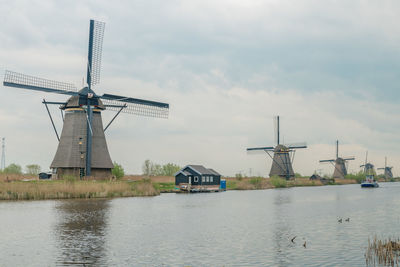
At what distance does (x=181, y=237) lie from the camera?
20.1m

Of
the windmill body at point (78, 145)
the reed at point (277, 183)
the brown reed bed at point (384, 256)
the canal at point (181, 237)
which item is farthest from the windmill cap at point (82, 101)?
the reed at point (277, 183)

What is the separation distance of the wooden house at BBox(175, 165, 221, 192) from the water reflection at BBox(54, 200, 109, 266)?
1150 inches

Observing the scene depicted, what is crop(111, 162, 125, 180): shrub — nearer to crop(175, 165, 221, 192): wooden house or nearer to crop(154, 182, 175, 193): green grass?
crop(154, 182, 175, 193): green grass

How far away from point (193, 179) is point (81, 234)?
42381mm

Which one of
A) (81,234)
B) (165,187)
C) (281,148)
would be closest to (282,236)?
(81,234)

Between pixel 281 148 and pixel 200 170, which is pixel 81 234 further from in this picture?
pixel 281 148

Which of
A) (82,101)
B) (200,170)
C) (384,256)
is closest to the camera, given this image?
(384,256)

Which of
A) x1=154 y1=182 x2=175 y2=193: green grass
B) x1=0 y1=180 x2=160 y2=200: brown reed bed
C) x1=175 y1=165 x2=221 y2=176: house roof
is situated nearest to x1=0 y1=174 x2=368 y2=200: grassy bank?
x1=0 y1=180 x2=160 y2=200: brown reed bed

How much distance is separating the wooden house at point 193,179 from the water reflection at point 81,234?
29209 mm

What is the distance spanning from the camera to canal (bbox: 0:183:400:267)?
15.2 m

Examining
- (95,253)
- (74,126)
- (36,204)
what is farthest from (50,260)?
(74,126)

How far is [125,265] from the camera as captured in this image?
14227 millimetres

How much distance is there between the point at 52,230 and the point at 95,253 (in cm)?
651

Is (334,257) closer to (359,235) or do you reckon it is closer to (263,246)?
(263,246)
